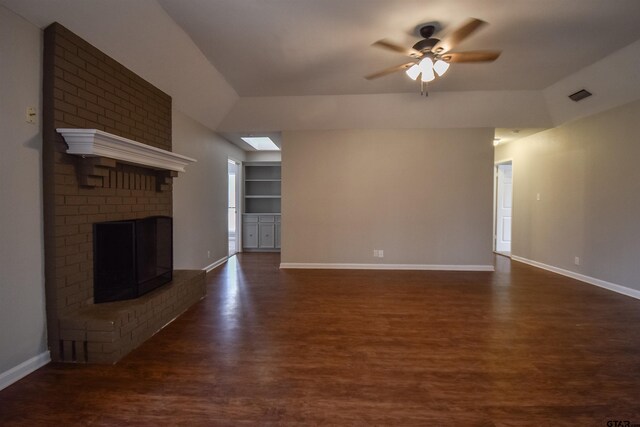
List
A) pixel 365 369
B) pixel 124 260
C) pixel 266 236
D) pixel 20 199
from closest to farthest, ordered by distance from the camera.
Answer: pixel 20 199, pixel 365 369, pixel 124 260, pixel 266 236

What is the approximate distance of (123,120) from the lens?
2.76 metres

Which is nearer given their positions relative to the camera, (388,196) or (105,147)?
(105,147)

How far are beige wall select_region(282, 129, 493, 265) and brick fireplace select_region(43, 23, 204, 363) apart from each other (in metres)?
2.78

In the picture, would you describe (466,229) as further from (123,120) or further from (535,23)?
(123,120)

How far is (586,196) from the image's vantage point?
425cm

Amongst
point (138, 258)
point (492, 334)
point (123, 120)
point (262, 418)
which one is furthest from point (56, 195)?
point (492, 334)

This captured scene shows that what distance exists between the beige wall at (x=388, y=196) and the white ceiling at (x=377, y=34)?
1.22m

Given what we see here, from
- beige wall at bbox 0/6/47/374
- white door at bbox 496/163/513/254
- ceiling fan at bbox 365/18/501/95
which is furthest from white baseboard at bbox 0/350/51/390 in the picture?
white door at bbox 496/163/513/254

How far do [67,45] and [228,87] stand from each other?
2.22m

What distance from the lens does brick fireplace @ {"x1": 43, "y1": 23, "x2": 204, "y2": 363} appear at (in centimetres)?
202

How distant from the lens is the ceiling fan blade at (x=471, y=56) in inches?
105

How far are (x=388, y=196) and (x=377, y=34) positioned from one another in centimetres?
276

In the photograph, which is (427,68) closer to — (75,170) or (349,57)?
(349,57)

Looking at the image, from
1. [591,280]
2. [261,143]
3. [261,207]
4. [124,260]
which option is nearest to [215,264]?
[261,207]
